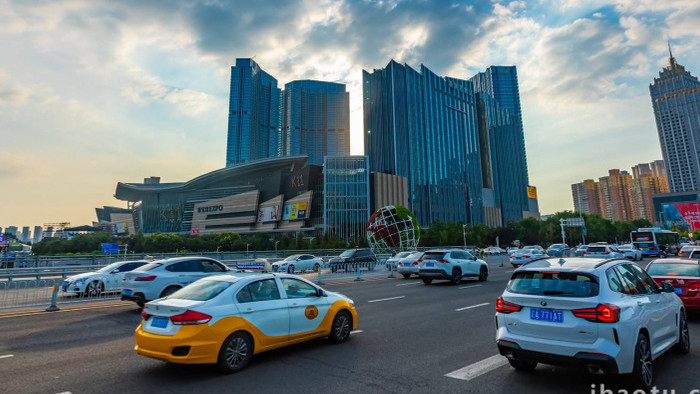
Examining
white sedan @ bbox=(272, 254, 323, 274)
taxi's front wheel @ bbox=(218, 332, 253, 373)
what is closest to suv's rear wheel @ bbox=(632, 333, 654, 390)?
taxi's front wheel @ bbox=(218, 332, 253, 373)

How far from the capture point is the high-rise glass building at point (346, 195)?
88.2 m

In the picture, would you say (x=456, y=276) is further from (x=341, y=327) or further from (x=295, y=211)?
(x=295, y=211)

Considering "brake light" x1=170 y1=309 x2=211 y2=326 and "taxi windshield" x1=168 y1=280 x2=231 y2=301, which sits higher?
"taxi windshield" x1=168 y1=280 x2=231 y2=301

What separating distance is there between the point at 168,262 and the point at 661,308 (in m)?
13.2

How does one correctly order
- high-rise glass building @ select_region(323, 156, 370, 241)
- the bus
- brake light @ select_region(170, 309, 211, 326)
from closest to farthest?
brake light @ select_region(170, 309, 211, 326), the bus, high-rise glass building @ select_region(323, 156, 370, 241)

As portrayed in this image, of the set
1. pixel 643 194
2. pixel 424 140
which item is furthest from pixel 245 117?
pixel 643 194

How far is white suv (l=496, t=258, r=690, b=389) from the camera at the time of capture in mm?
4426

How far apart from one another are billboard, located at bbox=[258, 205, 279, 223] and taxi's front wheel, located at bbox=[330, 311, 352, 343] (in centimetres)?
9209

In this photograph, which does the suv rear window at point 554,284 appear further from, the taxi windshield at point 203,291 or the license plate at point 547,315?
the taxi windshield at point 203,291

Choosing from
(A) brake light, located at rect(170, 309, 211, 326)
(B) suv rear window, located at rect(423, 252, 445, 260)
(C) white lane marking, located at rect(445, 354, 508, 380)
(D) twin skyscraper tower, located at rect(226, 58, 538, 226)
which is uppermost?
(D) twin skyscraper tower, located at rect(226, 58, 538, 226)

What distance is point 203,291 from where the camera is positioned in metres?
6.27

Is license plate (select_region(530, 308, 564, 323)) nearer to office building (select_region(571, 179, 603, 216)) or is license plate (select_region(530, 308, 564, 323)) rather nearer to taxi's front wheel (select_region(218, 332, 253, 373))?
taxi's front wheel (select_region(218, 332, 253, 373))

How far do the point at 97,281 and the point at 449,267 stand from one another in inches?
626

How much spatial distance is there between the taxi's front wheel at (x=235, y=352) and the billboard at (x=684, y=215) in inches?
4827
